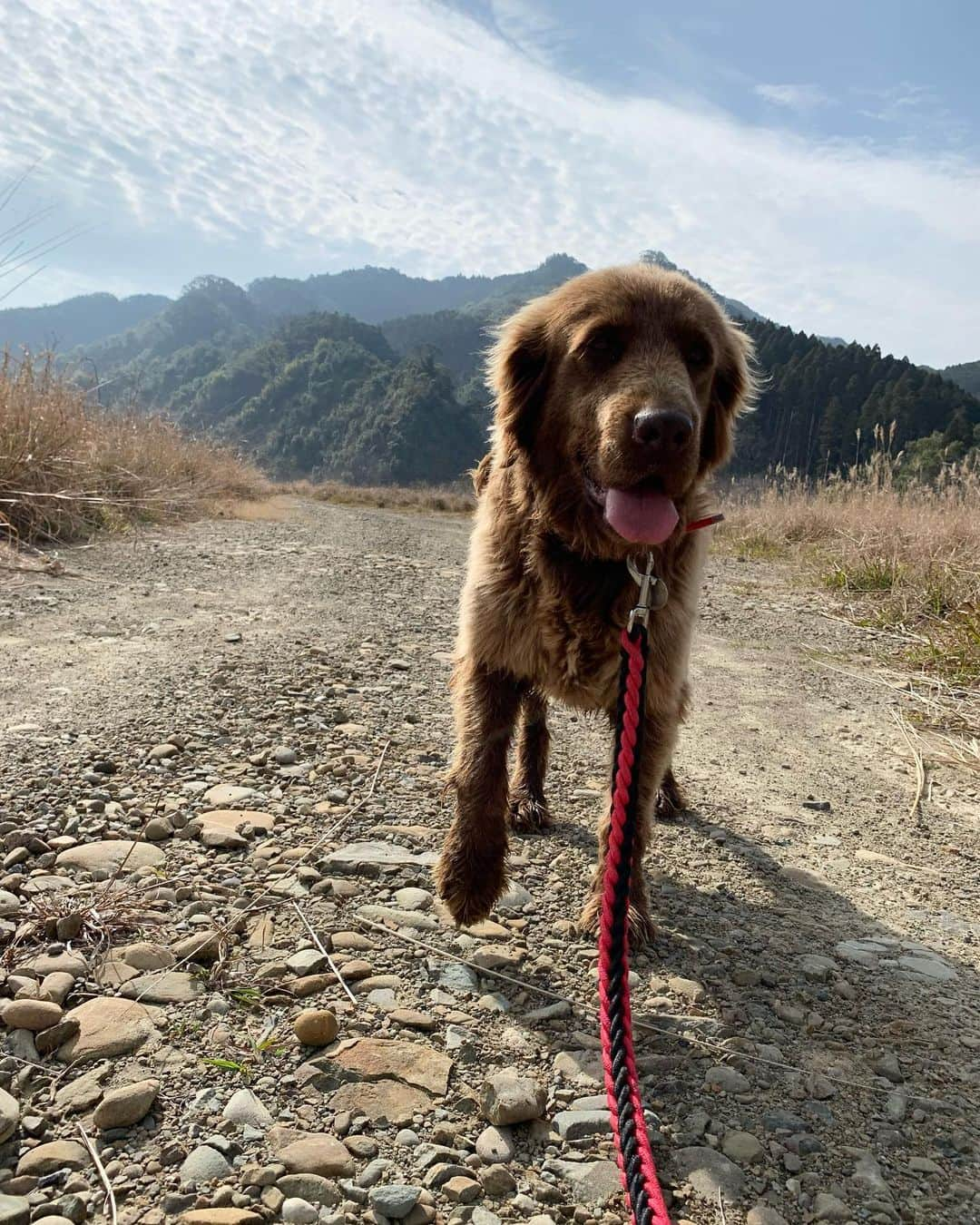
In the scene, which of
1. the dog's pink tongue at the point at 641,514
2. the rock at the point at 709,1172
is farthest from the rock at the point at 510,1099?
the dog's pink tongue at the point at 641,514

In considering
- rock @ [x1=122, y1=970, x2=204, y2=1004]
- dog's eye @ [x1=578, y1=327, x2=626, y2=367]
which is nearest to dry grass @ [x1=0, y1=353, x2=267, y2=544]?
dog's eye @ [x1=578, y1=327, x2=626, y2=367]

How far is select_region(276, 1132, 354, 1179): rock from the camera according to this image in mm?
1384

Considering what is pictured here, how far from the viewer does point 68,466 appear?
741 cm

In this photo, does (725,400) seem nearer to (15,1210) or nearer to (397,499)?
(15,1210)

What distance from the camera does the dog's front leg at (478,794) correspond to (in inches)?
86.2

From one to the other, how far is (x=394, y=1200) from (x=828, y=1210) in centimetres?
78

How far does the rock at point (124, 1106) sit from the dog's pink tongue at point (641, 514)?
1657 mm

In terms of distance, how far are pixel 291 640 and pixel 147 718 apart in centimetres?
151

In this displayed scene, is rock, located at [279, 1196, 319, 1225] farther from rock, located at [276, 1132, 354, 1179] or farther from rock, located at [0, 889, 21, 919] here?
rock, located at [0, 889, 21, 919]

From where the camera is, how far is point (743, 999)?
206 cm

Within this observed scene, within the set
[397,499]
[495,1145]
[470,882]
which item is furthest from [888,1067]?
[397,499]

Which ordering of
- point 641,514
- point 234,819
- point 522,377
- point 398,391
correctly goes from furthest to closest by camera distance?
point 398,391
point 522,377
point 234,819
point 641,514

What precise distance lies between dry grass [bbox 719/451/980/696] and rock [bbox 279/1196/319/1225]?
4.95m

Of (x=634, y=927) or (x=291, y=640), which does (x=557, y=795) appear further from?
(x=291, y=640)
